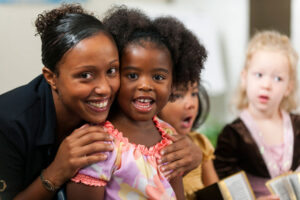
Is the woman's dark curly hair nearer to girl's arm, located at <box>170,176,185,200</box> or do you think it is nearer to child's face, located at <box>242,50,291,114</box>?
girl's arm, located at <box>170,176,185,200</box>

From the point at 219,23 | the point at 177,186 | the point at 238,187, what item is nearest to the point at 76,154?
the point at 177,186

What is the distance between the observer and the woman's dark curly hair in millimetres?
1156

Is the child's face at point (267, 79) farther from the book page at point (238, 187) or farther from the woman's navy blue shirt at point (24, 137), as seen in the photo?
the woman's navy blue shirt at point (24, 137)

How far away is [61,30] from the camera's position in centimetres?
109

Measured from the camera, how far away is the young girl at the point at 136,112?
109 cm

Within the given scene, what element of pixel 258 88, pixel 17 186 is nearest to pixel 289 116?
pixel 258 88

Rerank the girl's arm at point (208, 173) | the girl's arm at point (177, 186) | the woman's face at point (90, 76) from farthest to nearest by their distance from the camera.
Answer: the girl's arm at point (208, 173), the girl's arm at point (177, 186), the woman's face at point (90, 76)

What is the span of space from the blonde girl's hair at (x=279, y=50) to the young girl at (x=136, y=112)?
932 mm

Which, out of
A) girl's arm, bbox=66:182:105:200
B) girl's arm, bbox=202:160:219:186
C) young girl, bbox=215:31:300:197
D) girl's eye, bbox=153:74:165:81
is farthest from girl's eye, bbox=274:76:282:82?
girl's arm, bbox=66:182:105:200

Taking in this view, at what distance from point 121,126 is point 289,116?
126 cm

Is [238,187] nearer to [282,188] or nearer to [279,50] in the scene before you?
[282,188]

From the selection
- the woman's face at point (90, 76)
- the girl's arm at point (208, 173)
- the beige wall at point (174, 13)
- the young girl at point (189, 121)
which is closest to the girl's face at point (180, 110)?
the young girl at point (189, 121)

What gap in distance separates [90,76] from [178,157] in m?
0.39

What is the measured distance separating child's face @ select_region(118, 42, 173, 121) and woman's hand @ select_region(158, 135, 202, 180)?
0.13 meters
